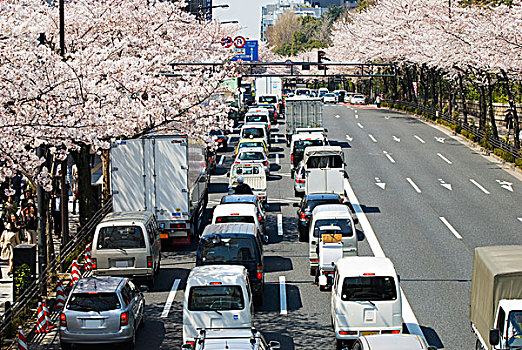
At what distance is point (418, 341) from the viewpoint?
12344mm

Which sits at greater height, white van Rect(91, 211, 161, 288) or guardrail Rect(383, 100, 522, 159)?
guardrail Rect(383, 100, 522, 159)

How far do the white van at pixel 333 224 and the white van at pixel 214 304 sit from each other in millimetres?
6464

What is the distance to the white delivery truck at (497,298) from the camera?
1376 centimetres

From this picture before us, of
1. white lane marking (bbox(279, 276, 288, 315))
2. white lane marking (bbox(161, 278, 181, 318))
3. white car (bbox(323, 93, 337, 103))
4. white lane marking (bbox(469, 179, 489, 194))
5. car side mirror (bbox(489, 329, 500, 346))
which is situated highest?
white car (bbox(323, 93, 337, 103))

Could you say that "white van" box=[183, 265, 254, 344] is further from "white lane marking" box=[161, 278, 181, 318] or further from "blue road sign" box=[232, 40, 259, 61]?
"blue road sign" box=[232, 40, 259, 61]

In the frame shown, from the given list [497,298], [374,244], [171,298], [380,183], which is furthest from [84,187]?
[497,298]

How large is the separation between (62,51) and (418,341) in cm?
1363

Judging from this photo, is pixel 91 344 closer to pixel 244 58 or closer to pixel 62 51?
pixel 62 51

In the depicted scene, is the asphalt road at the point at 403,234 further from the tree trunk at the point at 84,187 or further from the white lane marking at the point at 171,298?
the tree trunk at the point at 84,187

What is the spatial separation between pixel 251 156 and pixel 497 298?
83.1 feet

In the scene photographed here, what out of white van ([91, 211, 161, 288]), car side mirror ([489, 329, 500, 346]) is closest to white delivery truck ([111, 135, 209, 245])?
white van ([91, 211, 161, 288])

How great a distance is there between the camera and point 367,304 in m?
16.7

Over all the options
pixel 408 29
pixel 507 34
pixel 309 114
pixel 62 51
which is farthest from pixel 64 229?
pixel 408 29

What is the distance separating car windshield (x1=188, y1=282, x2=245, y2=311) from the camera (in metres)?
16.2
